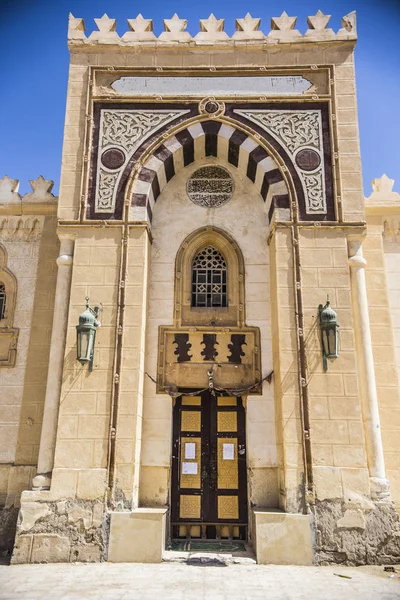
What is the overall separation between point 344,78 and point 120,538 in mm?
8466

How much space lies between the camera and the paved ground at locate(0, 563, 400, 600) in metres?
5.25

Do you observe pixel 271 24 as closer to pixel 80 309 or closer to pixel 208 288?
pixel 208 288

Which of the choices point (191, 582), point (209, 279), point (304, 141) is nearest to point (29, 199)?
point (209, 279)

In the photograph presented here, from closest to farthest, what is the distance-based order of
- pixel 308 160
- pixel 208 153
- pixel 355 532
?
pixel 355 532, pixel 308 160, pixel 208 153

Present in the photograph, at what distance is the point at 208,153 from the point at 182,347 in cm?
375

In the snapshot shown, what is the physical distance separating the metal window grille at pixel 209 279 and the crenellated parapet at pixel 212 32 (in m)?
3.92

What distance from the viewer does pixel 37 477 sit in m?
7.17

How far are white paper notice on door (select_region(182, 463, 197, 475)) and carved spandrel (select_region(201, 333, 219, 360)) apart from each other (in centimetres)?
174

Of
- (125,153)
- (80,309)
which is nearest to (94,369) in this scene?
(80,309)

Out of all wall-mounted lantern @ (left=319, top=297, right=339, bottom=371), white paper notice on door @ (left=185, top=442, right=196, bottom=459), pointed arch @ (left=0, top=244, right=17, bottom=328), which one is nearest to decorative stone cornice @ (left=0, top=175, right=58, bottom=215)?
pointed arch @ (left=0, top=244, right=17, bottom=328)

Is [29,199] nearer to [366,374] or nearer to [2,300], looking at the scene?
[2,300]

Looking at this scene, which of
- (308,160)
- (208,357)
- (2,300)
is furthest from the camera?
(2,300)

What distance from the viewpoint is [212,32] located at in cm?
922

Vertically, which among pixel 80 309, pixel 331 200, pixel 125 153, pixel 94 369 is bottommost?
pixel 94 369
